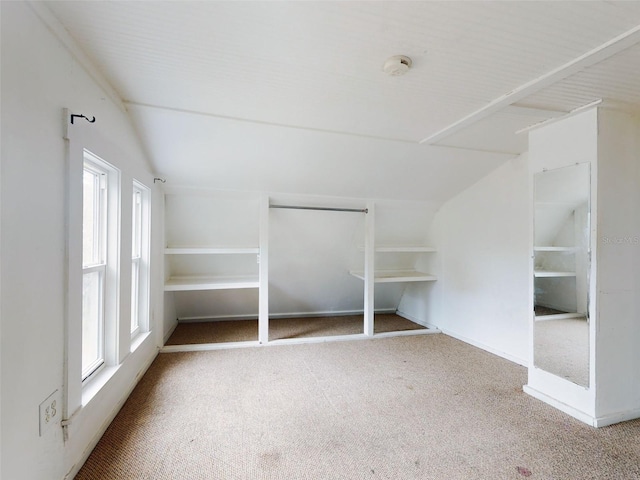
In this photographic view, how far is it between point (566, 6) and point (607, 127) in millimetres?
1245

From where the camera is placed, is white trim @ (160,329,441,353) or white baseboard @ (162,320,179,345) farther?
white baseboard @ (162,320,179,345)

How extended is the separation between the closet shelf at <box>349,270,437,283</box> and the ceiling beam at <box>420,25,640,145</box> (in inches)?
76.7

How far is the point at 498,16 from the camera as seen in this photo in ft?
3.98

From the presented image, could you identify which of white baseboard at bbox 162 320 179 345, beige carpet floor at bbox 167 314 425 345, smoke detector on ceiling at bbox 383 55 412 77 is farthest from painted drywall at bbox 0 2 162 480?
beige carpet floor at bbox 167 314 425 345

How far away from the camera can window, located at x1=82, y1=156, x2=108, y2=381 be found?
1833mm

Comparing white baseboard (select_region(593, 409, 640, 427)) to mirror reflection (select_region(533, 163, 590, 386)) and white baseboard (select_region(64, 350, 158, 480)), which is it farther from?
white baseboard (select_region(64, 350, 158, 480))

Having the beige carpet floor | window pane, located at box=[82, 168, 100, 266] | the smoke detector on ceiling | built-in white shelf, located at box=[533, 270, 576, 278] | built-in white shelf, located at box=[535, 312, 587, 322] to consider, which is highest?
the smoke detector on ceiling

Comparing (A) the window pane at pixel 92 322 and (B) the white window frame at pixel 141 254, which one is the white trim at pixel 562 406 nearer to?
(A) the window pane at pixel 92 322

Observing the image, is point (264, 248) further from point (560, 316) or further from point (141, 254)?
point (560, 316)

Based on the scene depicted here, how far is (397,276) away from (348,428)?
2435 mm

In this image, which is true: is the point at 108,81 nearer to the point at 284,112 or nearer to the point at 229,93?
the point at 229,93

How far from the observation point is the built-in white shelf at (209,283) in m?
3.16

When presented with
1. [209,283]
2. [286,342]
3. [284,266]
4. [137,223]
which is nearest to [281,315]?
[284,266]

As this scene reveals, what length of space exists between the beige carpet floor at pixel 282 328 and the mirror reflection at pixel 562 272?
1.91 metres
